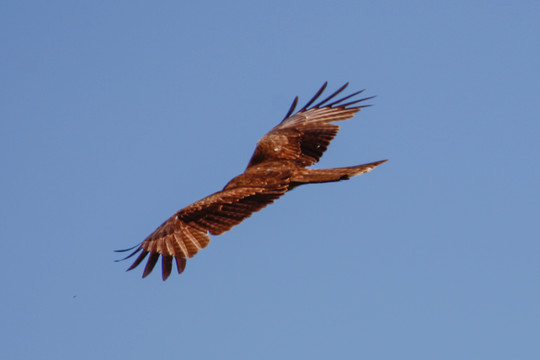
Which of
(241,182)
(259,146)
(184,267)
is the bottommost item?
(184,267)

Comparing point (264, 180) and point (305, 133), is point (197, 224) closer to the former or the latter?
point (264, 180)

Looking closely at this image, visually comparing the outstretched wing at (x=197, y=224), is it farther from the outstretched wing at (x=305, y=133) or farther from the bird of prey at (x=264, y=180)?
the outstretched wing at (x=305, y=133)

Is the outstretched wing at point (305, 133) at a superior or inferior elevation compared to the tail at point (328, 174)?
superior

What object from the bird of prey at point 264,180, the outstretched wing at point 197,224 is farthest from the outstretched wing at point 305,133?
the outstretched wing at point 197,224

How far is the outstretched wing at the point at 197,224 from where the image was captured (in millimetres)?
11961

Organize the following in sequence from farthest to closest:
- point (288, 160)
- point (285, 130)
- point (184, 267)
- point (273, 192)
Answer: point (285, 130)
point (288, 160)
point (273, 192)
point (184, 267)

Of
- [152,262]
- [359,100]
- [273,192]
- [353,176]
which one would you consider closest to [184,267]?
[152,262]

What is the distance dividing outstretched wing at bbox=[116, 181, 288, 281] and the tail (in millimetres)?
684

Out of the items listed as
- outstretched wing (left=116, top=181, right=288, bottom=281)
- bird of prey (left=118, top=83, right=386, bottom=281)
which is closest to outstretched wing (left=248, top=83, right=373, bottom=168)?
bird of prey (left=118, top=83, right=386, bottom=281)

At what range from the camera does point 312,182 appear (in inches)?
539

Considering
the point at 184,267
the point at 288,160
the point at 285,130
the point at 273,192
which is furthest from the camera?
the point at 285,130

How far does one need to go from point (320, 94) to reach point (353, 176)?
3.81 metres

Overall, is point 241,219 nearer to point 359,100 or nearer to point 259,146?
point 259,146

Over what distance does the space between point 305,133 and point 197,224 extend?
12.9 ft
